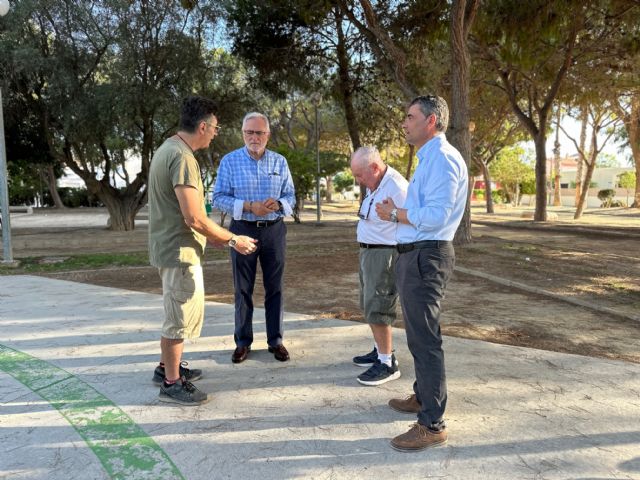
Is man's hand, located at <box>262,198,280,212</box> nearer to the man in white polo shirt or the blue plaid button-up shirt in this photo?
the blue plaid button-up shirt

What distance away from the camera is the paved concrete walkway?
2.46 m

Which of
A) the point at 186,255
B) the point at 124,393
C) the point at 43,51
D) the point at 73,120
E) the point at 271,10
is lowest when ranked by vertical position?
the point at 124,393

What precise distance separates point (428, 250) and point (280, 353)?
6.04 ft

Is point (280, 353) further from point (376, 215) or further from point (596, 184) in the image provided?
point (596, 184)

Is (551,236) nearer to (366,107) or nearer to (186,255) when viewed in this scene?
(366,107)

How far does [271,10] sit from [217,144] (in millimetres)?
9136

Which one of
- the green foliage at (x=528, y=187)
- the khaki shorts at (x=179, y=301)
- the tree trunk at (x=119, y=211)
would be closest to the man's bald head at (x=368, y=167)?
the khaki shorts at (x=179, y=301)

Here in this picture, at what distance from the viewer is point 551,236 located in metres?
15.0

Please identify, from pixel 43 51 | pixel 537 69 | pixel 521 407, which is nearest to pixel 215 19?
pixel 43 51

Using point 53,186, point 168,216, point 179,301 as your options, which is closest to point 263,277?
point 179,301

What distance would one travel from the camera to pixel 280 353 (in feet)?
13.0

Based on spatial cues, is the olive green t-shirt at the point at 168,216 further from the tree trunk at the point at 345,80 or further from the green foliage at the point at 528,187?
the green foliage at the point at 528,187

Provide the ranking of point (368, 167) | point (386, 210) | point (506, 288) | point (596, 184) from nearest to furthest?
1. point (386, 210)
2. point (368, 167)
3. point (506, 288)
4. point (596, 184)

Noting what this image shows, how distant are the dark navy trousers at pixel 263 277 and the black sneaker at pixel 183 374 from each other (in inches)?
17.6
